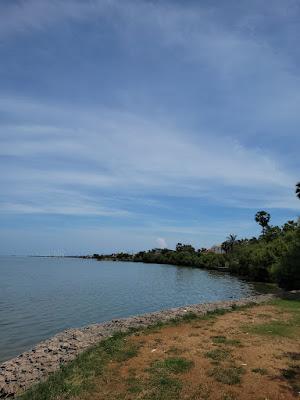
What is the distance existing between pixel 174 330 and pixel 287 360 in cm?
727

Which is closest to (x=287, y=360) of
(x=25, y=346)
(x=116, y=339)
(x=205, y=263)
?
(x=116, y=339)

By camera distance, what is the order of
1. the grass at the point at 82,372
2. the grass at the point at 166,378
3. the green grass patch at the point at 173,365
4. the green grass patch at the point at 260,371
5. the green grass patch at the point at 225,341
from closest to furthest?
the grass at the point at 166,378
the grass at the point at 82,372
the green grass patch at the point at 260,371
the green grass patch at the point at 173,365
the green grass patch at the point at 225,341

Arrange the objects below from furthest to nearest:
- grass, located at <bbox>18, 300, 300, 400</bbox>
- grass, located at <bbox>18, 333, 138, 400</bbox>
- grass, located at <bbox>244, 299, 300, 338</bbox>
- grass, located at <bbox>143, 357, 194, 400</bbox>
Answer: grass, located at <bbox>244, 299, 300, 338</bbox>
grass, located at <bbox>18, 333, 138, 400</bbox>
grass, located at <bbox>18, 300, 300, 400</bbox>
grass, located at <bbox>143, 357, 194, 400</bbox>

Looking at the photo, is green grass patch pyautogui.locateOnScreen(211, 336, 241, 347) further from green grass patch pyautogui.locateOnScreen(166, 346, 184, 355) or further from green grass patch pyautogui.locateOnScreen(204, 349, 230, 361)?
green grass patch pyautogui.locateOnScreen(166, 346, 184, 355)

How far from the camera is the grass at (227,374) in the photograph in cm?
1198

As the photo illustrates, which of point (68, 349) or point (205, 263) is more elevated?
point (205, 263)

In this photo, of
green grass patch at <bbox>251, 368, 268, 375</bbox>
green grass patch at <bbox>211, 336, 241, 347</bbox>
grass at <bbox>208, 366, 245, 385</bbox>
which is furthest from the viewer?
green grass patch at <bbox>211, 336, 241, 347</bbox>

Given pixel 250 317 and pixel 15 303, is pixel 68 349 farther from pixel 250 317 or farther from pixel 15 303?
pixel 15 303

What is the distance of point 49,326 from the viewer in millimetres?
30531

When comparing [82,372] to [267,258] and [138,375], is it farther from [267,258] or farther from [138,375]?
[267,258]

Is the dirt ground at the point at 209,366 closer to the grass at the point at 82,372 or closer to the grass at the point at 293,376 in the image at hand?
the grass at the point at 293,376

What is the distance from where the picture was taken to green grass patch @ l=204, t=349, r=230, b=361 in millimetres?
14422

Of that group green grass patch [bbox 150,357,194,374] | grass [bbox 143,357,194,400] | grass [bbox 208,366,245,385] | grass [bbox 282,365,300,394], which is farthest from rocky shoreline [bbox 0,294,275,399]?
grass [bbox 282,365,300,394]

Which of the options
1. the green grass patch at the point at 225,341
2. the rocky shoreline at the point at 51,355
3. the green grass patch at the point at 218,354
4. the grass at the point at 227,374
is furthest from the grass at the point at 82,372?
the grass at the point at 227,374
